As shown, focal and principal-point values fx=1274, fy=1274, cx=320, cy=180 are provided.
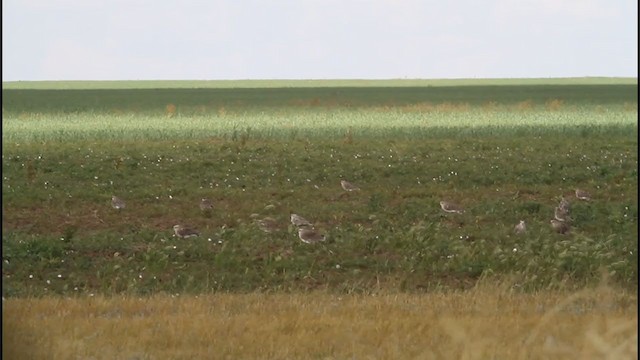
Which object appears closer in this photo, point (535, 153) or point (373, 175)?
point (373, 175)

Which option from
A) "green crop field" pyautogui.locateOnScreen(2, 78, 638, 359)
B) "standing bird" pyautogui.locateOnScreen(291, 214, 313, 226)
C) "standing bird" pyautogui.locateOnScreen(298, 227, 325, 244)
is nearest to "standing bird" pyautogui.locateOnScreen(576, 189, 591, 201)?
"green crop field" pyautogui.locateOnScreen(2, 78, 638, 359)

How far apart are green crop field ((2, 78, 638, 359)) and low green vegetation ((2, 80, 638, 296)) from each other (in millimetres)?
56

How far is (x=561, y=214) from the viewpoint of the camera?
21.3m

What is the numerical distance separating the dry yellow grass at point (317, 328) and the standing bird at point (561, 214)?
693 centimetres

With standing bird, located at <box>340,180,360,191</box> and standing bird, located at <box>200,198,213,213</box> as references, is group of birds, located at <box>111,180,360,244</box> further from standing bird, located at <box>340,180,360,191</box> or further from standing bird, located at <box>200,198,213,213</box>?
standing bird, located at <box>340,180,360,191</box>

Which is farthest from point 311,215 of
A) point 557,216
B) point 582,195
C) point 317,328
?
point 317,328

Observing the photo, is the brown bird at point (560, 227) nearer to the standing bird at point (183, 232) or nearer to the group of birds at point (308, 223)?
the group of birds at point (308, 223)

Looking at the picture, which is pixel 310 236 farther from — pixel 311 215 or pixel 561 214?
pixel 561 214

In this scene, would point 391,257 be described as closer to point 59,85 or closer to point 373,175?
point 373,175

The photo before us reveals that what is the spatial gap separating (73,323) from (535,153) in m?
20.1

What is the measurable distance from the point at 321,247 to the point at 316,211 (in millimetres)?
3361

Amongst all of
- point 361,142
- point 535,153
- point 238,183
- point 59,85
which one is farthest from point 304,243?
point 59,85

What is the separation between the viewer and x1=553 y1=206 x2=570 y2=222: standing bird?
21062mm

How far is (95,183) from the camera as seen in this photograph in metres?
25.1
